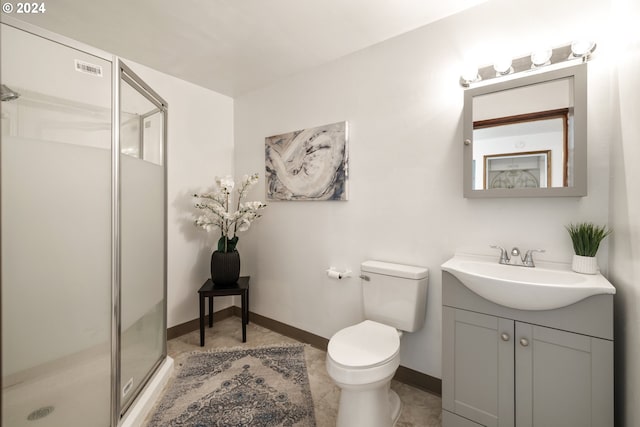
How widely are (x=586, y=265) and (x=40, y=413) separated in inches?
94.9

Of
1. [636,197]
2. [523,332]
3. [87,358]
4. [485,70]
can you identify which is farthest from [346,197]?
[87,358]

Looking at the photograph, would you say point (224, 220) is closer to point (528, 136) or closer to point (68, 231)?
point (68, 231)

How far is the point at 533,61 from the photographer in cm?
149

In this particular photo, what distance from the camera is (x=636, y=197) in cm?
114

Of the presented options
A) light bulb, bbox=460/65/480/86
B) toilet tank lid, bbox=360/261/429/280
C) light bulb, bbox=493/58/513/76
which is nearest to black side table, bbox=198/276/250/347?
toilet tank lid, bbox=360/261/429/280

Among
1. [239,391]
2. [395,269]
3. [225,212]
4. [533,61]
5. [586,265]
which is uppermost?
[533,61]

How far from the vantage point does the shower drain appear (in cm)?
113

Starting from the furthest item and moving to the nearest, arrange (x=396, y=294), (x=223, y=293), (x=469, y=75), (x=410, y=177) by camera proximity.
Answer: (x=223, y=293) < (x=410, y=177) < (x=396, y=294) < (x=469, y=75)

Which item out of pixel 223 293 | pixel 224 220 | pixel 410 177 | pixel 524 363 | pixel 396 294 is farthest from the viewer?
pixel 224 220

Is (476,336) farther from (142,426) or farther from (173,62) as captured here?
(173,62)

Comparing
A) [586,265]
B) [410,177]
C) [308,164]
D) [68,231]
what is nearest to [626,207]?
[586,265]

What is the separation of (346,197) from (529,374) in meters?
1.45

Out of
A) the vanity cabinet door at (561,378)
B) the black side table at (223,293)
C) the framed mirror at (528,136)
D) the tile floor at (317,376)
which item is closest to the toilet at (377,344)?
the tile floor at (317,376)

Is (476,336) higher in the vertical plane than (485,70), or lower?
lower
